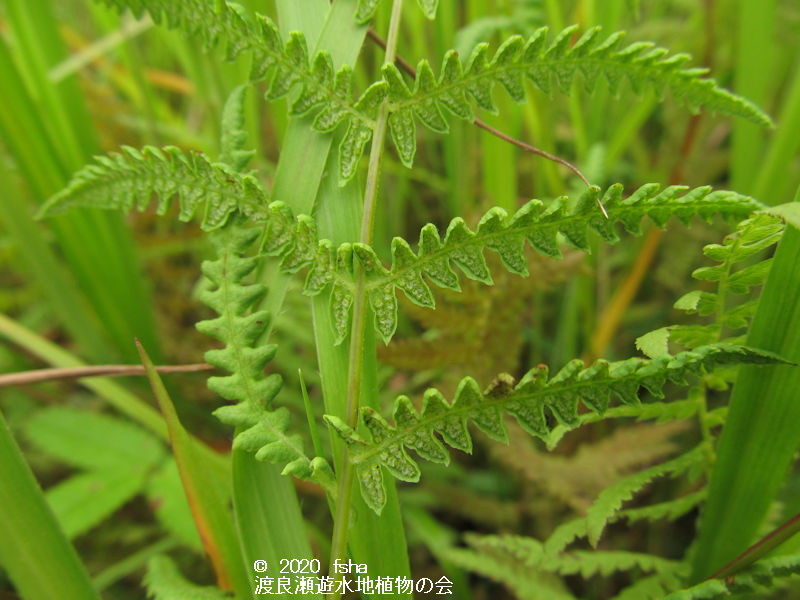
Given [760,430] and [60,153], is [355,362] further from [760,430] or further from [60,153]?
[60,153]

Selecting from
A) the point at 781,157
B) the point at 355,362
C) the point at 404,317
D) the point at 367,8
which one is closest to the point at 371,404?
the point at 355,362

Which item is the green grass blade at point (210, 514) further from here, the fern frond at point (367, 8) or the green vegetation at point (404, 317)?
the fern frond at point (367, 8)

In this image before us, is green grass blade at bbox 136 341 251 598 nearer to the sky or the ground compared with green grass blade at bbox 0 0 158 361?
nearer to the ground

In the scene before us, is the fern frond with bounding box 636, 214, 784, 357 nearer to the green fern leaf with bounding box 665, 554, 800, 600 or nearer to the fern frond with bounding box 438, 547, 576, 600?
the green fern leaf with bounding box 665, 554, 800, 600

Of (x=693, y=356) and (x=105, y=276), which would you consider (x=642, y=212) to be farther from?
(x=105, y=276)

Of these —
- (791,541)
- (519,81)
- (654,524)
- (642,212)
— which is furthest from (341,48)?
(654,524)

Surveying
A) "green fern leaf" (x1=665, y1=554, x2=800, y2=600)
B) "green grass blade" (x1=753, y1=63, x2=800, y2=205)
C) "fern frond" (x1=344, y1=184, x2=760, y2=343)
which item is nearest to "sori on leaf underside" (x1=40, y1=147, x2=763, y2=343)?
"fern frond" (x1=344, y1=184, x2=760, y2=343)
